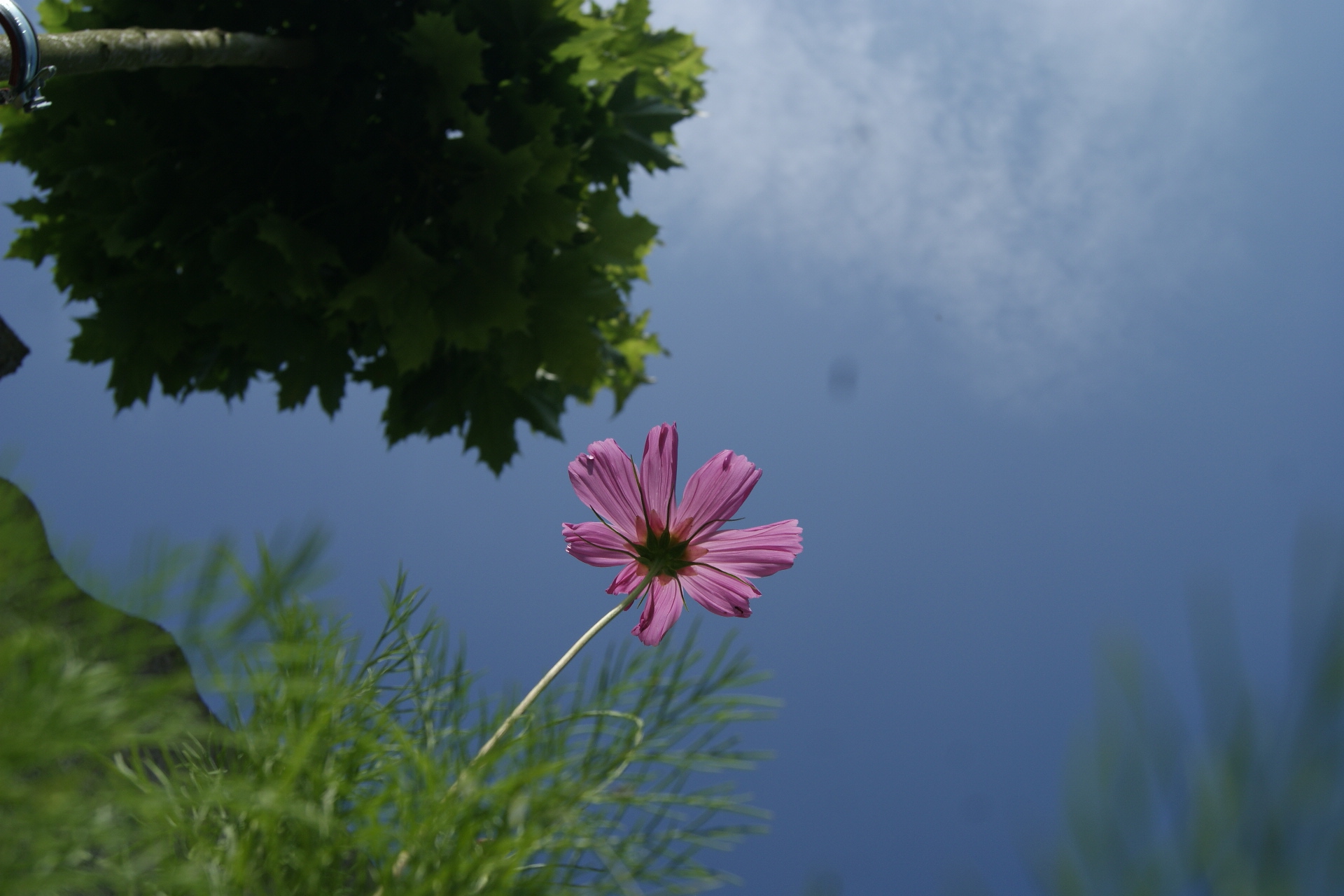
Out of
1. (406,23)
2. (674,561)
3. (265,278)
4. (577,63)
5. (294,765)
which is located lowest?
(294,765)

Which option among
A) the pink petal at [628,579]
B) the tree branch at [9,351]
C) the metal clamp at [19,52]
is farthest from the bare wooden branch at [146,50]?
the pink petal at [628,579]

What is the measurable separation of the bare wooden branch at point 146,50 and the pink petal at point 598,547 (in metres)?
1.20

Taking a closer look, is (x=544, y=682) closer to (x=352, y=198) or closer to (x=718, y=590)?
(x=718, y=590)

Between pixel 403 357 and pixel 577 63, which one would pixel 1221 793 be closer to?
pixel 403 357

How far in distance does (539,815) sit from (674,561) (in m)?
0.36

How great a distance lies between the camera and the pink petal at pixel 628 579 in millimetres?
955

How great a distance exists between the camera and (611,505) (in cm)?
96

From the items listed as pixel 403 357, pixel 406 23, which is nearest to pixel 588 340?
pixel 403 357

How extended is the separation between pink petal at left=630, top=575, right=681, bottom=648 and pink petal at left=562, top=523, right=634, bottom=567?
2.2 inches

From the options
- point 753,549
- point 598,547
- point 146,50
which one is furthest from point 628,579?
point 146,50

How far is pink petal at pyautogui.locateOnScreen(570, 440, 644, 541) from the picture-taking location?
94 cm

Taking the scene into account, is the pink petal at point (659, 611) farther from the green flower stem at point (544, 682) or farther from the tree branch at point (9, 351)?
the tree branch at point (9, 351)

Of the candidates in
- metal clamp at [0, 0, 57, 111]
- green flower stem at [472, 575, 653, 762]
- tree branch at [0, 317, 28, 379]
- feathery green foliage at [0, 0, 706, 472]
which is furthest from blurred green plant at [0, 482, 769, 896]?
feathery green foliage at [0, 0, 706, 472]

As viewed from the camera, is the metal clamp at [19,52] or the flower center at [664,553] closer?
the flower center at [664,553]
